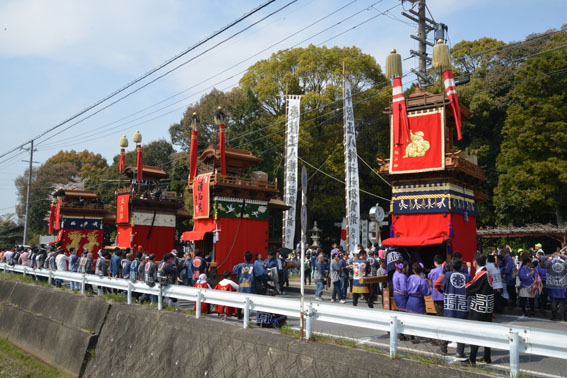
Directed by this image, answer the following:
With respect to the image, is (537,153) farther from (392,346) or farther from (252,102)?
(392,346)

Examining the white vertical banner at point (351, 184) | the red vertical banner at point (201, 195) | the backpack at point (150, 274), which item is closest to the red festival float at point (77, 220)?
the red vertical banner at point (201, 195)

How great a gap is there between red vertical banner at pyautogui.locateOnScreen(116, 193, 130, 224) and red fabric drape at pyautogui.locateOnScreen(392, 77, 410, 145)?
722 inches

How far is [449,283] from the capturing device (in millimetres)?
7586

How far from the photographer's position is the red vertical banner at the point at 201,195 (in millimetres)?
20750

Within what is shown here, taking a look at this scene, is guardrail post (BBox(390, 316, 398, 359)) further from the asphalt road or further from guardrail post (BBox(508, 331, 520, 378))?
guardrail post (BBox(508, 331, 520, 378))

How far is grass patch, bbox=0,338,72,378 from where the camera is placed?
11.8 meters

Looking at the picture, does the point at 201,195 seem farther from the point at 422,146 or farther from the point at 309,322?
the point at 309,322

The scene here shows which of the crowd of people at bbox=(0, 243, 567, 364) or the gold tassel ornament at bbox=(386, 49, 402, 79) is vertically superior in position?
the gold tassel ornament at bbox=(386, 49, 402, 79)

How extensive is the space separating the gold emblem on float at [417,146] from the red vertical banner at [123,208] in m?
18.6

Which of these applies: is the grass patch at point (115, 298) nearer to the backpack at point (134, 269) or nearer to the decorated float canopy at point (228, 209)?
the backpack at point (134, 269)

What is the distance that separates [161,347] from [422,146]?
35.6 feet

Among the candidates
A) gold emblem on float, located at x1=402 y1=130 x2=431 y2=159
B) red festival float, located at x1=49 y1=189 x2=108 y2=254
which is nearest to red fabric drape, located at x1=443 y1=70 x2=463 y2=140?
gold emblem on float, located at x1=402 y1=130 x2=431 y2=159

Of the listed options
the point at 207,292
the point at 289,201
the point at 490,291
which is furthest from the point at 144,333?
the point at 289,201

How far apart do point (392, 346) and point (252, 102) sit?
32.1 m
